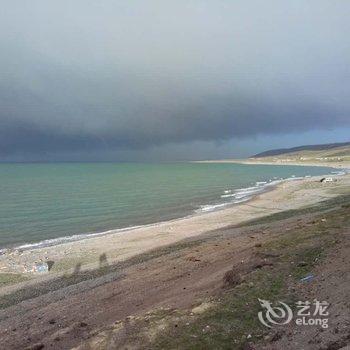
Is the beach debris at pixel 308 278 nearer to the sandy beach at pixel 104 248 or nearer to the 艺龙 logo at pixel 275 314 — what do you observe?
the 艺龙 logo at pixel 275 314

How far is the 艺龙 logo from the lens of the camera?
355 inches

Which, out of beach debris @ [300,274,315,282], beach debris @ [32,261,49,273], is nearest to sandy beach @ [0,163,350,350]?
beach debris @ [300,274,315,282]

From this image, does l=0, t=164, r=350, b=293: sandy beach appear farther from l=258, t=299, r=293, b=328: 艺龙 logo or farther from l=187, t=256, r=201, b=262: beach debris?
l=258, t=299, r=293, b=328: 艺龙 logo

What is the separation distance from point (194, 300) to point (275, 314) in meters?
2.72

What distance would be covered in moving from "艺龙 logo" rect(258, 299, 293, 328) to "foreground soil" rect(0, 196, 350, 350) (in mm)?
212

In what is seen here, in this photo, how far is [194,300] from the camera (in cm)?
1141

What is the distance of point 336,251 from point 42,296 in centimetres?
1219


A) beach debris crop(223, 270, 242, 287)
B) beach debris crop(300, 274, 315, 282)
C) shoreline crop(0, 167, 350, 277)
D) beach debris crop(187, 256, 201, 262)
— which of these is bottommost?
shoreline crop(0, 167, 350, 277)

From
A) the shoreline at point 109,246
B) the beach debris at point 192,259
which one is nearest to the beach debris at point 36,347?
the beach debris at point 192,259

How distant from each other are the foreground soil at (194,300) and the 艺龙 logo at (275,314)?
21cm

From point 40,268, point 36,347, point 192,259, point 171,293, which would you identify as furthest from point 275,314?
point 40,268

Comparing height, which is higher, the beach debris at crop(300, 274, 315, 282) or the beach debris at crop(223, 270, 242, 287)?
the beach debris at crop(300, 274, 315, 282)

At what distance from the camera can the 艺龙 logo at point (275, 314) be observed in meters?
9.02

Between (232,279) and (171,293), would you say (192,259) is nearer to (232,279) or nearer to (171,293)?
(171,293)
